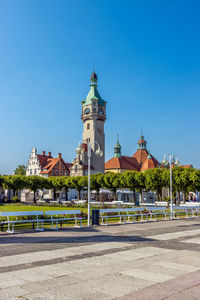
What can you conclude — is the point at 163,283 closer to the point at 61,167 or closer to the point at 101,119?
the point at 61,167

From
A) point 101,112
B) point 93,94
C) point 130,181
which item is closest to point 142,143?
point 101,112

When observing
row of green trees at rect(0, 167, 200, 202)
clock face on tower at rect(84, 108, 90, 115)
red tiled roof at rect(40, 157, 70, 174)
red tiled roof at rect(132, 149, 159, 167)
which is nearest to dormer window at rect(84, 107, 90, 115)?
clock face on tower at rect(84, 108, 90, 115)

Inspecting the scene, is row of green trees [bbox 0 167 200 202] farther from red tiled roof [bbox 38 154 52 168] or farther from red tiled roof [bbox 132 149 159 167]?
red tiled roof [bbox 132 149 159 167]

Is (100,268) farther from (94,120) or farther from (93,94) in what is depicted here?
(93,94)

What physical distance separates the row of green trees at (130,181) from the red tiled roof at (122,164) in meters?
45.1

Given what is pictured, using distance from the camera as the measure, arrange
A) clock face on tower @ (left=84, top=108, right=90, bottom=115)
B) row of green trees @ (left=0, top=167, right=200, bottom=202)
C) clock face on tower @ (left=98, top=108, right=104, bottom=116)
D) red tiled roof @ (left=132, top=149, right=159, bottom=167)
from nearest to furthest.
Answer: row of green trees @ (left=0, top=167, right=200, bottom=202) → clock face on tower @ (left=84, top=108, right=90, bottom=115) → clock face on tower @ (left=98, top=108, right=104, bottom=116) → red tiled roof @ (left=132, top=149, right=159, bottom=167)

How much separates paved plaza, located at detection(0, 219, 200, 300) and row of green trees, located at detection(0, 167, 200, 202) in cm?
3511

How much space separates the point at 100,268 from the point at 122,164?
106662mm

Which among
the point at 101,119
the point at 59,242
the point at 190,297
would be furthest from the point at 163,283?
the point at 101,119

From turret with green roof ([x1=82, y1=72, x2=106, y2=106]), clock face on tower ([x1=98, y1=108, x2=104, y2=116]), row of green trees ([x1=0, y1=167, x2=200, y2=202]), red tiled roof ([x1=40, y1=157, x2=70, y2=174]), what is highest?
turret with green roof ([x1=82, y1=72, x2=106, y2=106])

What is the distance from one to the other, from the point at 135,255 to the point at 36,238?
18.7 ft

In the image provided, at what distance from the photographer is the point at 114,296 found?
634 centimetres

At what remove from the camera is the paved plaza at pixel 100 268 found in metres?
6.57

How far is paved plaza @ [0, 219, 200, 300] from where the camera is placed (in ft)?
21.6
